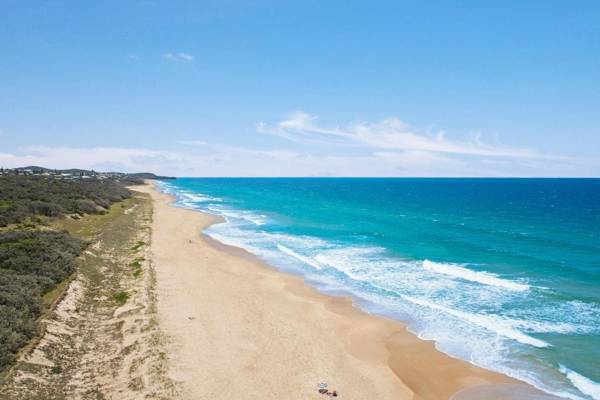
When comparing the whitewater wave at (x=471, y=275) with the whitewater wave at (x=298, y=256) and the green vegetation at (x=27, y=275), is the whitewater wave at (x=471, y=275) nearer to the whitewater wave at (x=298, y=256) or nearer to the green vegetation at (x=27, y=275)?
the whitewater wave at (x=298, y=256)

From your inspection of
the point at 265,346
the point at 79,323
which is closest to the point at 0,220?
the point at 79,323

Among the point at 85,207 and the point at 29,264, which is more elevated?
the point at 85,207

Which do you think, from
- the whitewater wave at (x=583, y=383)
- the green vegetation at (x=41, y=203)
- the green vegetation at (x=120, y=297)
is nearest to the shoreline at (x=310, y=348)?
the whitewater wave at (x=583, y=383)

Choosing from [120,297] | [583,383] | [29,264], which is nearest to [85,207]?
[29,264]

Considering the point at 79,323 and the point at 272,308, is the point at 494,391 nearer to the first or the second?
the point at 272,308

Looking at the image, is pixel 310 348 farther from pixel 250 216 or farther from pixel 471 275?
pixel 250 216

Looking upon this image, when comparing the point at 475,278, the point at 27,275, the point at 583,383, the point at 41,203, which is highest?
the point at 41,203

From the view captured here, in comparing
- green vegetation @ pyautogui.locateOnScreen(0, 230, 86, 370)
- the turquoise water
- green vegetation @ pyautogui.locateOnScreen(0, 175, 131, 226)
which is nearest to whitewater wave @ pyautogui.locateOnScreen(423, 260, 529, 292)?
the turquoise water
